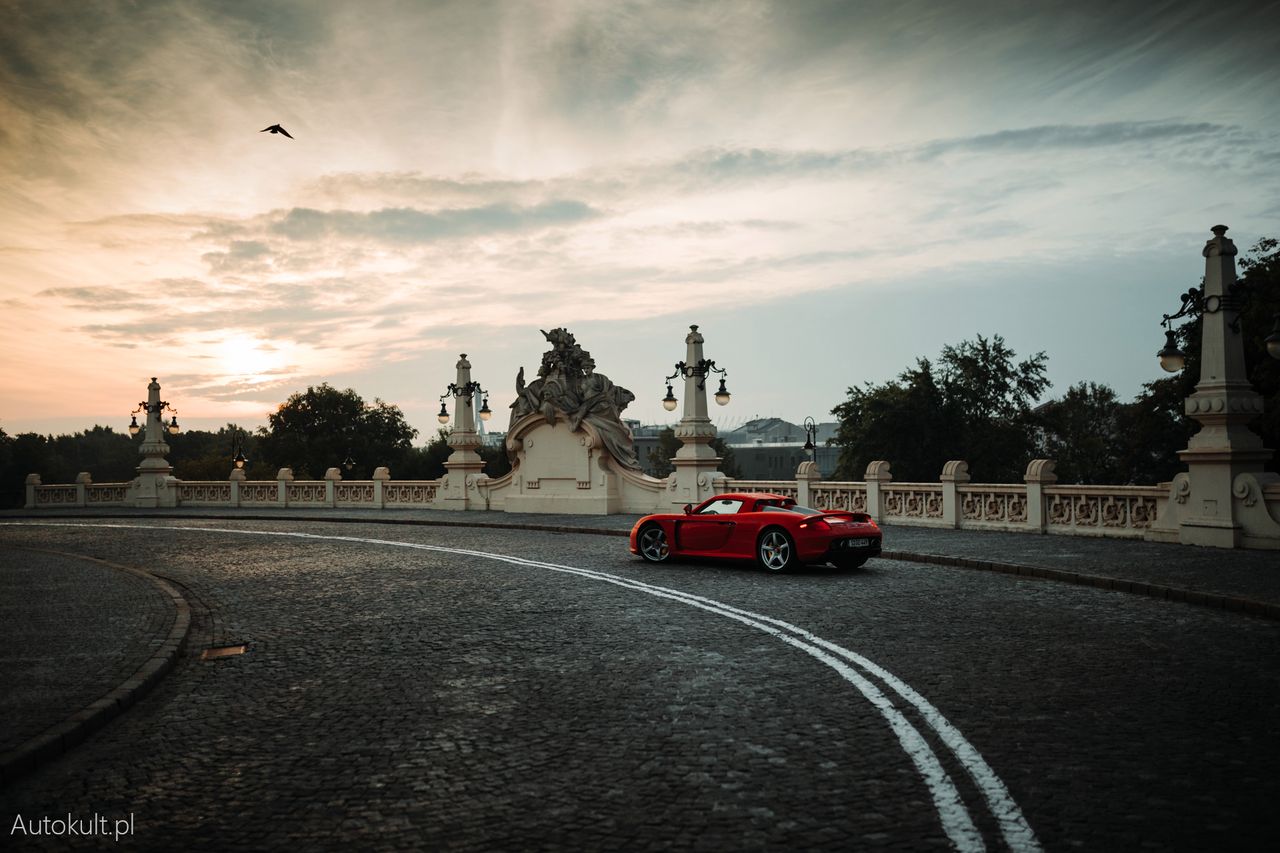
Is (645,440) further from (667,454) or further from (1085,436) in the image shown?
Answer: (1085,436)

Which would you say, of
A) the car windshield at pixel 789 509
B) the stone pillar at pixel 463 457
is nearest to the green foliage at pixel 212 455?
the stone pillar at pixel 463 457

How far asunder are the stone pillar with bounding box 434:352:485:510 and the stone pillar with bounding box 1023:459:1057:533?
19.5m

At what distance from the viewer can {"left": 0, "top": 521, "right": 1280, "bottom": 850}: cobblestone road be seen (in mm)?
4305

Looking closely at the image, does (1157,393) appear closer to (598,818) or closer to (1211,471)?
(1211,471)

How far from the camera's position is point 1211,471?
631 inches

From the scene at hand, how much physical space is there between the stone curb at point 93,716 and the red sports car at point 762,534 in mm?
8111

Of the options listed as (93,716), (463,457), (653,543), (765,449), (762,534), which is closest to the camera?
(93,716)

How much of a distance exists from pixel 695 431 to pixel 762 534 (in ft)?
41.8

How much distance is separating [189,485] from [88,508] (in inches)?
159

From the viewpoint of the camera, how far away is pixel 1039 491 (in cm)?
1948

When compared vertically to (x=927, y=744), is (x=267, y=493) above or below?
above

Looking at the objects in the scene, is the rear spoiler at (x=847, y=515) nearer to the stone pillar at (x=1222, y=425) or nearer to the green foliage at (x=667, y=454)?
the stone pillar at (x=1222, y=425)

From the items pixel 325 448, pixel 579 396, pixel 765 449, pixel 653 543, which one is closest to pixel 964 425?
pixel 579 396

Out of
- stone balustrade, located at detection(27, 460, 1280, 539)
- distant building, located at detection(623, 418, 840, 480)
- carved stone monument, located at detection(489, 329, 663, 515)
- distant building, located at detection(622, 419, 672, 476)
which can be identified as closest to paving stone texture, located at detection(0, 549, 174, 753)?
stone balustrade, located at detection(27, 460, 1280, 539)
